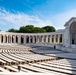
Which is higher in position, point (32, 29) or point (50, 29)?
point (50, 29)

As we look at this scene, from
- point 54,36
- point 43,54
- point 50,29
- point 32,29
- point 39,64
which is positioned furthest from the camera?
point 50,29

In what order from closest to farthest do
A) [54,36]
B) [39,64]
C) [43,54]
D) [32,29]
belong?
[39,64], [43,54], [54,36], [32,29]

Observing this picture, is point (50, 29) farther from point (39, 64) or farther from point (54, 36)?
point (39, 64)

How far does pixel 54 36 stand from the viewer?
6194cm

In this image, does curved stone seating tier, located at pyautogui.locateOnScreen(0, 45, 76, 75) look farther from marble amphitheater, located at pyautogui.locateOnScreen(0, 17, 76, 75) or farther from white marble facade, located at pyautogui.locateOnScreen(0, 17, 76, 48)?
white marble facade, located at pyautogui.locateOnScreen(0, 17, 76, 48)

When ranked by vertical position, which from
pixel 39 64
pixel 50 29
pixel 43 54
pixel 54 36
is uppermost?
pixel 50 29

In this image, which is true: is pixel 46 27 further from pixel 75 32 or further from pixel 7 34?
pixel 75 32

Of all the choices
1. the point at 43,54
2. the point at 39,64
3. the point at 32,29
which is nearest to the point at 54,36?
the point at 32,29

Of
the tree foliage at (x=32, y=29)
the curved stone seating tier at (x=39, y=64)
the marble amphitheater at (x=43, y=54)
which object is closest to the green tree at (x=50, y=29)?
the tree foliage at (x=32, y=29)

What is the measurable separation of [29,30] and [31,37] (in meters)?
16.2

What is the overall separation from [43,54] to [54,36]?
1183 inches

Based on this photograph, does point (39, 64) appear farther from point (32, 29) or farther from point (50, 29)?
point (50, 29)

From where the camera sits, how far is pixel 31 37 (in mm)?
71438

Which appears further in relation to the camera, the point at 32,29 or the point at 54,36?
the point at 32,29
